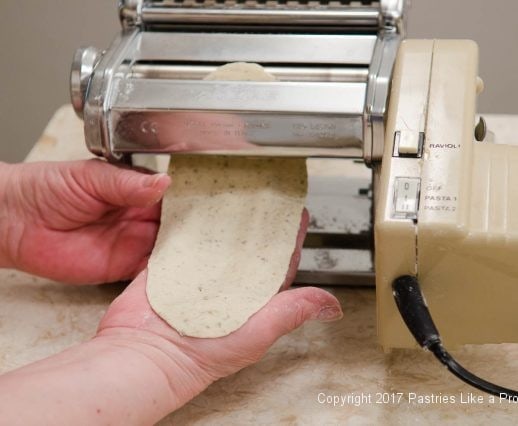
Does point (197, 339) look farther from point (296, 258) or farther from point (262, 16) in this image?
point (262, 16)

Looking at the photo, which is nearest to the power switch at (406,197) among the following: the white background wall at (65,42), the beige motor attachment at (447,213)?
the beige motor attachment at (447,213)

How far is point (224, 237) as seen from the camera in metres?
0.85

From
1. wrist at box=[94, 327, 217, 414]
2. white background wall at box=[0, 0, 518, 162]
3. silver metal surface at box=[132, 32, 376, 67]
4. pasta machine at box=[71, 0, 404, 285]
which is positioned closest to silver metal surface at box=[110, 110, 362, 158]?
pasta machine at box=[71, 0, 404, 285]

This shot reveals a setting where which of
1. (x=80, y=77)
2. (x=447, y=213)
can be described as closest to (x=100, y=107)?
(x=80, y=77)

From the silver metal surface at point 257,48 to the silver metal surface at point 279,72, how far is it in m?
0.01

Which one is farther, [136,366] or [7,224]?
[7,224]

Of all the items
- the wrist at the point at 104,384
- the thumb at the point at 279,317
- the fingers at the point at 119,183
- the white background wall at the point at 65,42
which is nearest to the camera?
the wrist at the point at 104,384

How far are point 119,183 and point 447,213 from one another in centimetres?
38

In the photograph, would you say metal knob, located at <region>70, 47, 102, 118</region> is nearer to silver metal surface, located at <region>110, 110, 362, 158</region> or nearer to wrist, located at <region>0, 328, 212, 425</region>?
silver metal surface, located at <region>110, 110, 362, 158</region>

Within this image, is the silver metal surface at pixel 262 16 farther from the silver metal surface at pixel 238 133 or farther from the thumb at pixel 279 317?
the thumb at pixel 279 317

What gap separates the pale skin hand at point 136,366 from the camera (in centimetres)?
65

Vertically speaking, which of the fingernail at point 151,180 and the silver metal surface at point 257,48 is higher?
the silver metal surface at point 257,48

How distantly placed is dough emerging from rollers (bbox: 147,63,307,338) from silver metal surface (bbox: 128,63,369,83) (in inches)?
1.1

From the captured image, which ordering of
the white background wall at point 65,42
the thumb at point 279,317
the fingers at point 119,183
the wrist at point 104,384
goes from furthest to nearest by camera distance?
the white background wall at point 65,42, the fingers at point 119,183, the thumb at point 279,317, the wrist at point 104,384
